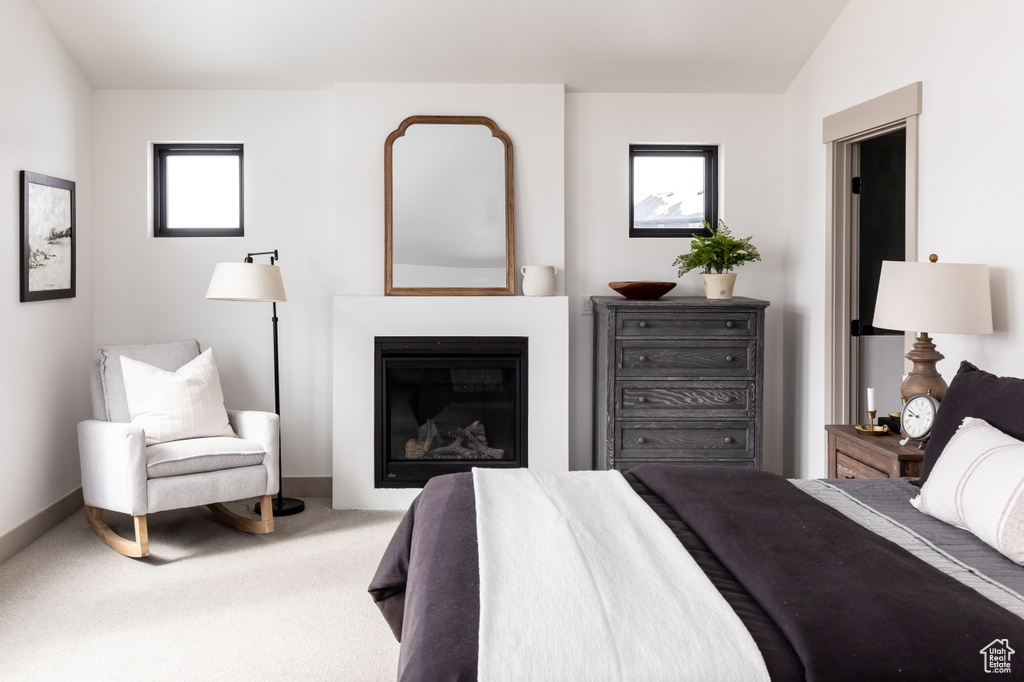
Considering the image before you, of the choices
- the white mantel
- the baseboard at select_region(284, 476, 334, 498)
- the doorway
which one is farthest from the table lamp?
the baseboard at select_region(284, 476, 334, 498)

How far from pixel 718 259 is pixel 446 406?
1.73 meters

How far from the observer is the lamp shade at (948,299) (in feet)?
9.50

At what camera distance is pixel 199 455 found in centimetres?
387

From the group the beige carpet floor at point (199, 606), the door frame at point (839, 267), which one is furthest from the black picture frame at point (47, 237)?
the door frame at point (839, 267)

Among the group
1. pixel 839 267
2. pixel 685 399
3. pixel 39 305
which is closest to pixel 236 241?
pixel 39 305

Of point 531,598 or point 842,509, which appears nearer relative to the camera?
point 531,598

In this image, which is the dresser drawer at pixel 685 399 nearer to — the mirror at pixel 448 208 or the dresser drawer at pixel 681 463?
the dresser drawer at pixel 681 463

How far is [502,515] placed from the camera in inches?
81.5

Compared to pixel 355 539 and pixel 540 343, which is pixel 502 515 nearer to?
pixel 355 539

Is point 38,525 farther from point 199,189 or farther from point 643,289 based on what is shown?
point 643,289

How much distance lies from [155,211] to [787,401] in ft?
12.8

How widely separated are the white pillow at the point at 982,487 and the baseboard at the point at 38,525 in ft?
12.2

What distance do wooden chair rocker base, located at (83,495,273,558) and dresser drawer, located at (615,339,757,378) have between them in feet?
6.36

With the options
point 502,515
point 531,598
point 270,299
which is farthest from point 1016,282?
point 270,299
